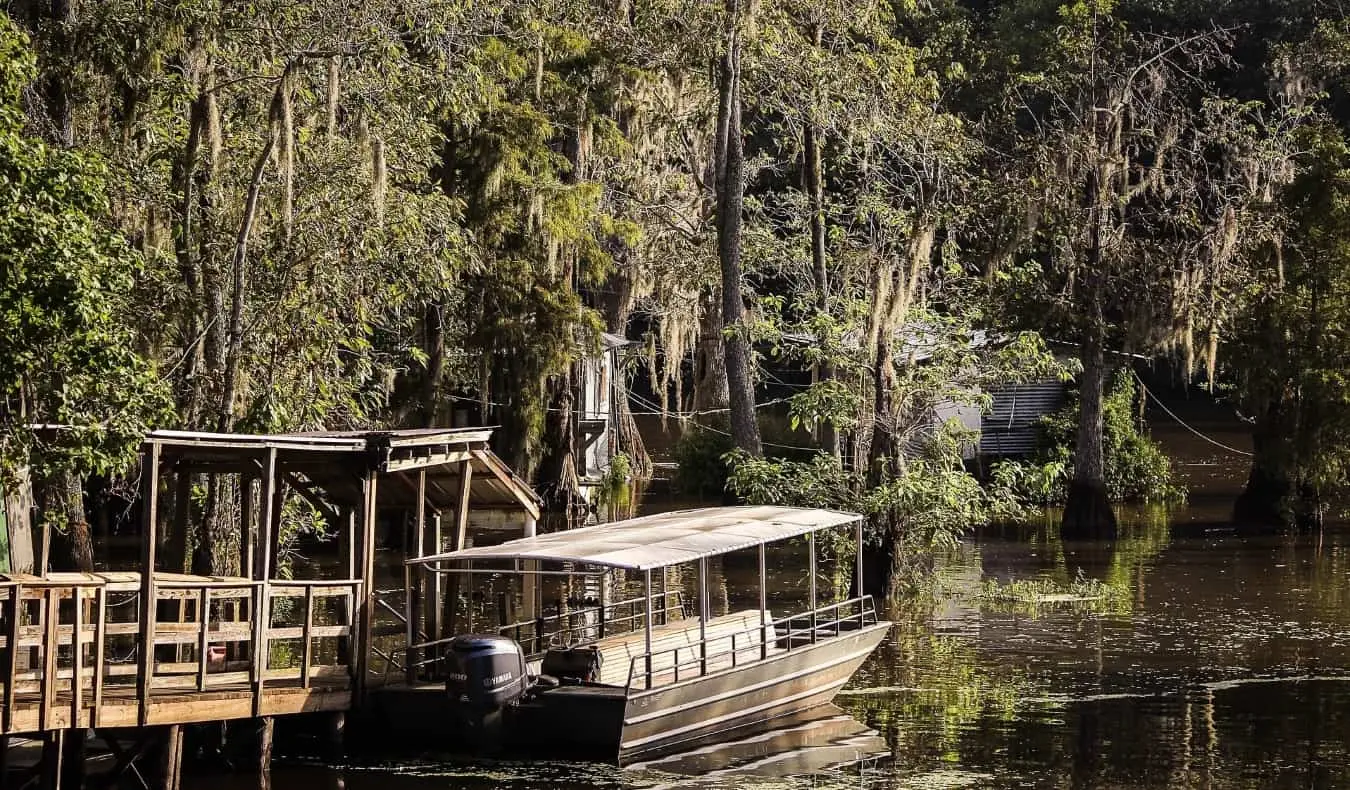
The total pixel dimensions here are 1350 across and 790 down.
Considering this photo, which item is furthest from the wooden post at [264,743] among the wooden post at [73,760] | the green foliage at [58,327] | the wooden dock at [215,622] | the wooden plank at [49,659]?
the green foliage at [58,327]

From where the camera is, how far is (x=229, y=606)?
2386cm

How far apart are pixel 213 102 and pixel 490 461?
7.14 meters

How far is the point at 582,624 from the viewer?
2459cm

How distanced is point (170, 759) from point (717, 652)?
678cm

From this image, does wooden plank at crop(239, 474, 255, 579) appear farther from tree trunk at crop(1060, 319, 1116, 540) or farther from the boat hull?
tree trunk at crop(1060, 319, 1116, 540)

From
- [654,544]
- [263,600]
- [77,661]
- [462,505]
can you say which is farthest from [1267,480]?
[77,661]

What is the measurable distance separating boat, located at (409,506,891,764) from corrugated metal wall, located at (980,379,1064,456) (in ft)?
84.6

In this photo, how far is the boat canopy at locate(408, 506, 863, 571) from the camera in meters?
18.8

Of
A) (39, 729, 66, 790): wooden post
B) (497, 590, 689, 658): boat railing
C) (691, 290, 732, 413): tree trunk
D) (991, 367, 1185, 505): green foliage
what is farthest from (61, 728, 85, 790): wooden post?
(991, 367, 1185, 505): green foliage

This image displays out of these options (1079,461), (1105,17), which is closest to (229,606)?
(1079,461)

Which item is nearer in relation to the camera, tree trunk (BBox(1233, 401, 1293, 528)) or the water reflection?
the water reflection

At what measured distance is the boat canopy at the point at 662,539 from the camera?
18.8 m

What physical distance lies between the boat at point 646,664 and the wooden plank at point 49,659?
4.00 meters

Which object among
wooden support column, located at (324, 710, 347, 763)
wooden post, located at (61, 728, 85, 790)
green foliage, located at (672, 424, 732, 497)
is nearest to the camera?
wooden post, located at (61, 728, 85, 790)
